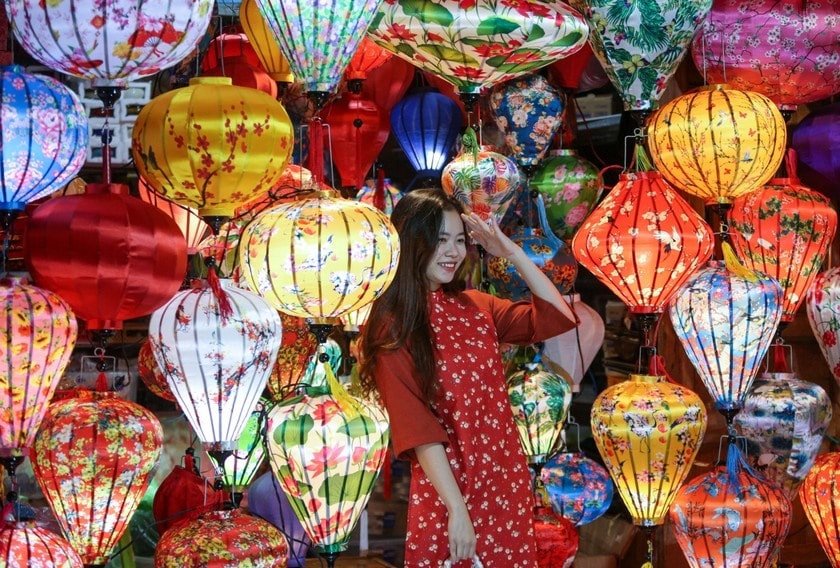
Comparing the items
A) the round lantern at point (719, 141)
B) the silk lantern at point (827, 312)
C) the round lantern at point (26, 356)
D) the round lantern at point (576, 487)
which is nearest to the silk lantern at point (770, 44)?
the round lantern at point (719, 141)

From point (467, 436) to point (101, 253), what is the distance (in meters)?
0.89

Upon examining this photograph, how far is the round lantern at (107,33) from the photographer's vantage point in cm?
240

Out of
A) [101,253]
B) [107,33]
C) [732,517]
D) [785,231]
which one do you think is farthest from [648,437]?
[107,33]

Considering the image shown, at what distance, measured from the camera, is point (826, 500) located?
3287 millimetres

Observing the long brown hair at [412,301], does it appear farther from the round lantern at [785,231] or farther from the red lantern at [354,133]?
the round lantern at [785,231]

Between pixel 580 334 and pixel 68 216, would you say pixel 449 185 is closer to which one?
pixel 580 334

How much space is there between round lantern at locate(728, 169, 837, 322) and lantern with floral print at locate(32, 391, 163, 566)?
1.67m

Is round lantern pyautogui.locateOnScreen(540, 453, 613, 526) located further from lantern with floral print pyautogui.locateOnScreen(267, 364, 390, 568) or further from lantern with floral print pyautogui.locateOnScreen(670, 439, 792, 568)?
lantern with floral print pyautogui.locateOnScreen(267, 364, 390, 568)

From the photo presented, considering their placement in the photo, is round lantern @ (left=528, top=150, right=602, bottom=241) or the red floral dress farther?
round lantern @ (left=528, top=150, right=602, bottom=241)

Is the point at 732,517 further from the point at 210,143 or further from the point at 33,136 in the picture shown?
the point at 33,136

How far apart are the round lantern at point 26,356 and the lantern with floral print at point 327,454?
1.68 ft

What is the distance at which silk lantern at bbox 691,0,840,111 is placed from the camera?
3.31 meters

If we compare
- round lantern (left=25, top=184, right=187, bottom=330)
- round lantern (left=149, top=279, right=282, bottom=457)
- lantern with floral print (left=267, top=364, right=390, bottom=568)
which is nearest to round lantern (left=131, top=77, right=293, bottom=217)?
round lantern (left=25, top=184, right=187, bottom=330)

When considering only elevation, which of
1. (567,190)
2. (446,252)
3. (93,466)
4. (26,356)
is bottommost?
(93,466)
